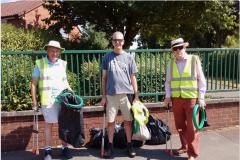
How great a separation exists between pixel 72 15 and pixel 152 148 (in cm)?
739

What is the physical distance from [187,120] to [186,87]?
50 cm

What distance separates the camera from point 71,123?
5.96 meters

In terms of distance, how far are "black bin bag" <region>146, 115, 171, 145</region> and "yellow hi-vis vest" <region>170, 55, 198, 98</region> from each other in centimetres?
97

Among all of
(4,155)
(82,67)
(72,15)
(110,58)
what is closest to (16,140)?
(4,155)

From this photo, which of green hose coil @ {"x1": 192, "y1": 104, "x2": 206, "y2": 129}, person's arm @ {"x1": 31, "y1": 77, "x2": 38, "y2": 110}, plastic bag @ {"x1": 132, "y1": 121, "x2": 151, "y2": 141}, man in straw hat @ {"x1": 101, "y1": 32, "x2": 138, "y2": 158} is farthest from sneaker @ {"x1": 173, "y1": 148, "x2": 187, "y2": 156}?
person's arm @ {"x1": 31, "y1": 77, "x2": 38, "y2": 110}

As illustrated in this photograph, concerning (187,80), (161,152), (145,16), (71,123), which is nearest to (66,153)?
(71,123)

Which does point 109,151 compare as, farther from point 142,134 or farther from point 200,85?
point 200,85

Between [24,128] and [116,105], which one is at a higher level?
[116,105]

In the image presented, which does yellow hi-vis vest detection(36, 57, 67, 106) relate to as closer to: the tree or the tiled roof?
the tree

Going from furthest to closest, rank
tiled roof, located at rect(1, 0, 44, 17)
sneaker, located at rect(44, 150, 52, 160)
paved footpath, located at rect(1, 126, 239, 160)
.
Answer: tiled roof, located at rect(1, 0, 44, 17), paved footpath, located at rect(1, 126, 239, 160), sneaker, located at rect(44, 150, 52, 160)

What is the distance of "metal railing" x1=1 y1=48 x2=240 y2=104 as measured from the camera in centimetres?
663

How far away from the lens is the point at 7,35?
25.8 feet

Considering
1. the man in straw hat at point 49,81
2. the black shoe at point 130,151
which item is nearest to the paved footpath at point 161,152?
the black shoe at point 130,151

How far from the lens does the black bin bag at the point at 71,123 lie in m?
5.89
